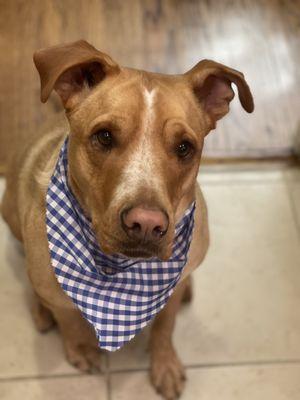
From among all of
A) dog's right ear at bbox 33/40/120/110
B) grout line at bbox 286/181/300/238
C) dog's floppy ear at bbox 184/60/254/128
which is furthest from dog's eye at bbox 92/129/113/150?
grout line at bbox 286/181/300/238

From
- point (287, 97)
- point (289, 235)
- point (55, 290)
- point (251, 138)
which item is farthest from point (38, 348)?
point (287, 97)

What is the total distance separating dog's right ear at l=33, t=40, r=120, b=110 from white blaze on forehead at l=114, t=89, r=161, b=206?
159 mm

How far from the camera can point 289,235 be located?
2.41 m

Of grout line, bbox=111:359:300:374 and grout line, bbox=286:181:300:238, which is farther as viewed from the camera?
grout line, bbox=286:181:300:238

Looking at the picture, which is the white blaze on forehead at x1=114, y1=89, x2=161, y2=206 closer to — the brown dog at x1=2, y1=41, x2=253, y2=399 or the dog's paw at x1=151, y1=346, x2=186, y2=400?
the brown dog at x1=2, y1=41, x2=253, y2=399

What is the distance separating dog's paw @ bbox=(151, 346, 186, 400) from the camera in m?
2.00

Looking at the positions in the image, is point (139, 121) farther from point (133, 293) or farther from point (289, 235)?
point (289, 235)

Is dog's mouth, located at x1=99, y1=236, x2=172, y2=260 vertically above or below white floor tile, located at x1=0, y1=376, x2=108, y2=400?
above

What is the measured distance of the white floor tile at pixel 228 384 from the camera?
203 centimetres

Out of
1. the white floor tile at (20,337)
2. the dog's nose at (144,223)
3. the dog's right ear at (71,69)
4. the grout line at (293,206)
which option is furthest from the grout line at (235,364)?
the dog's right ear at (71,69)

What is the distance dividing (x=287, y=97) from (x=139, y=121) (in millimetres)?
1534

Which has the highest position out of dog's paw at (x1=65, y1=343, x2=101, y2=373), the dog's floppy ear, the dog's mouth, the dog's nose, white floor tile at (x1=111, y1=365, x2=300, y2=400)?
the dog's floppy ear

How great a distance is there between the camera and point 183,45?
2.90 m

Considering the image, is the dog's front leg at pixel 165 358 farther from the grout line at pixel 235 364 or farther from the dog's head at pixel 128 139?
the dog's head at pixel 128 139
